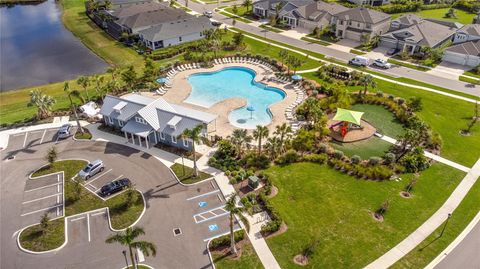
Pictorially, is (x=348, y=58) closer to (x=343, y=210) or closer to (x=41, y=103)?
(x=343, y=210)

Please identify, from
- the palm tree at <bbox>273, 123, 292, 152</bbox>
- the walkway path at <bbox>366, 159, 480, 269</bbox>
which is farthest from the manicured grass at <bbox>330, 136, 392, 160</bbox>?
the walkway path at <bbox>366, 159, 480, 269</bbox>

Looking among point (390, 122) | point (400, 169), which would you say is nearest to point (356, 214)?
point (400, 169)

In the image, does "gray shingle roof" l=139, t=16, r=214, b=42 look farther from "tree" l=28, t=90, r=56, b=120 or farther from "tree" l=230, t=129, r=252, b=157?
"tree" l=230, t=129, r=252, b=157

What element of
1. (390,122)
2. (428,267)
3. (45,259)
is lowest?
(45,259)

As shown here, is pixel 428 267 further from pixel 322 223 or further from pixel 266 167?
pixel 266 167

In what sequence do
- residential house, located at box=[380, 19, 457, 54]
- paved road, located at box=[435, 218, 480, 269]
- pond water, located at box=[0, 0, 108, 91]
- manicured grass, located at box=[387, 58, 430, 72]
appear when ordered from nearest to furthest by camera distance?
1. paved road, located at box=[435, 218, 480, 269]
2. pond water, located at box=[0, 0, 108, 91]
3. manicured grass, located at box=[387, 58, 430, 72]
4. residential house, located at box=[380, 19, 457, 54]
